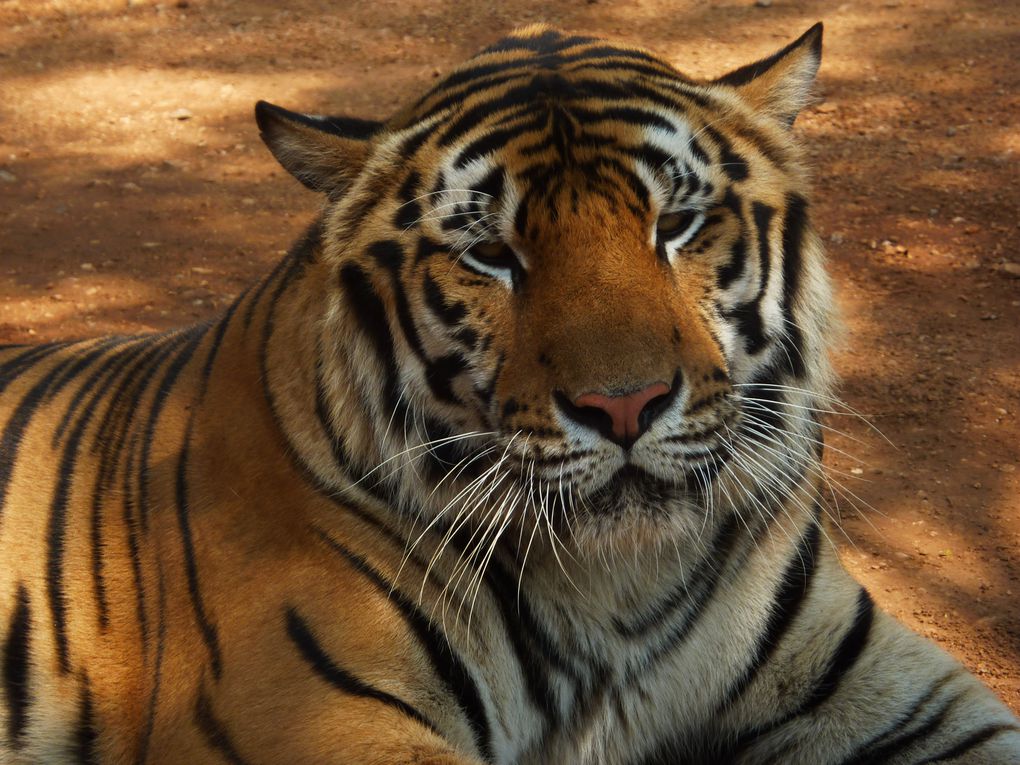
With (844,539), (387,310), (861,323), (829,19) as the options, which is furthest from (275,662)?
(829,19)

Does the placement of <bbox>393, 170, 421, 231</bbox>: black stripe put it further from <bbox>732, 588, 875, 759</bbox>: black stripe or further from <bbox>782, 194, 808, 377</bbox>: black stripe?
<bbox>732, 588, 875, 759</bbox>: black stripe

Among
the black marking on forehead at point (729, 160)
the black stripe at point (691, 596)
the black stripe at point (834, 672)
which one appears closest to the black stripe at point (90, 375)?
the black stripe at point (691, 596)

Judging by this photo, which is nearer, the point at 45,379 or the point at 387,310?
the point at 387,310

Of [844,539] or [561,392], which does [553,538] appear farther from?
[844,539]

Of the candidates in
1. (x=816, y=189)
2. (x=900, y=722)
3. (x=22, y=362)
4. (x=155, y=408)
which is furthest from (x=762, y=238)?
(x=816, y=189)

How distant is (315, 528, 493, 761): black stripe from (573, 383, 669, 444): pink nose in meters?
0.49

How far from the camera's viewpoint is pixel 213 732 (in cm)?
203

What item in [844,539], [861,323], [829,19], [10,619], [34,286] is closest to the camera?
[10,619]

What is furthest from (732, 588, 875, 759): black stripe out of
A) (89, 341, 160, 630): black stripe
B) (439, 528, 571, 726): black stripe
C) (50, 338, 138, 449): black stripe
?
(50, 338, 138, 449): black stripe

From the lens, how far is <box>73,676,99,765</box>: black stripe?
226 centimetres

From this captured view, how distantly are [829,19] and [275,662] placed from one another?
477 cm

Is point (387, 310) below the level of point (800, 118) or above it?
below

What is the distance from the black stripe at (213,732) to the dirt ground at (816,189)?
127 centimetres

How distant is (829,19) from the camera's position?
19.4ft
